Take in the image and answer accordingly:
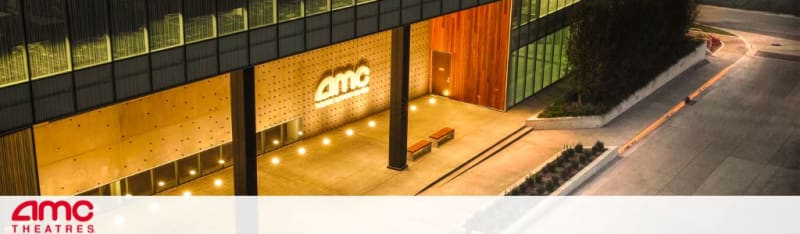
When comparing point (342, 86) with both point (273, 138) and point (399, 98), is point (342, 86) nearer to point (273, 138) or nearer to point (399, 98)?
point (273, 138)

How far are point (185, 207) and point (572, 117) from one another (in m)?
21.0

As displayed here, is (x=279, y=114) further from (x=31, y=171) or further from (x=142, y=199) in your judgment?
(x=31, y=171)

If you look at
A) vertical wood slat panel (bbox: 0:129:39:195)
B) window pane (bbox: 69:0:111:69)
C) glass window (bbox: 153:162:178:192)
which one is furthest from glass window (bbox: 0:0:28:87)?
glass window (bbox: 153:162:178:192)

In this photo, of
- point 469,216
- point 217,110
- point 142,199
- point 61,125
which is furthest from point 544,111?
point 61,125

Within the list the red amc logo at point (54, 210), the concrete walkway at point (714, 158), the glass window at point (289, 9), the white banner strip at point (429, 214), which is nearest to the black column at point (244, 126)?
the white banner strip at point (429, 214)

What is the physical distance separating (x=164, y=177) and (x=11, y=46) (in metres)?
13.6

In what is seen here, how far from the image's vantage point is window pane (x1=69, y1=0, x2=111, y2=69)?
2472 centimetres

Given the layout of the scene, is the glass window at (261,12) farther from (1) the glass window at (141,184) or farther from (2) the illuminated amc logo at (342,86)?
(2) the illuminated amc logo at (342,86)

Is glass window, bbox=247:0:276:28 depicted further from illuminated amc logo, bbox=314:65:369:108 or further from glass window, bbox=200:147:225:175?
illuminated amc logo, bbox=314:65:369:108

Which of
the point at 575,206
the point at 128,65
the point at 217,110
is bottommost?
the point at 575,206

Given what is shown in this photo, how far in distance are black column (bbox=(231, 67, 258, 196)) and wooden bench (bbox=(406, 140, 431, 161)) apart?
10.7m

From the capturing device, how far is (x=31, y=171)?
2775 centimetres

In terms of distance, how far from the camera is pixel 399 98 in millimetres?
38938

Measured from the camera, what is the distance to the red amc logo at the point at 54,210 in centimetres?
2829
